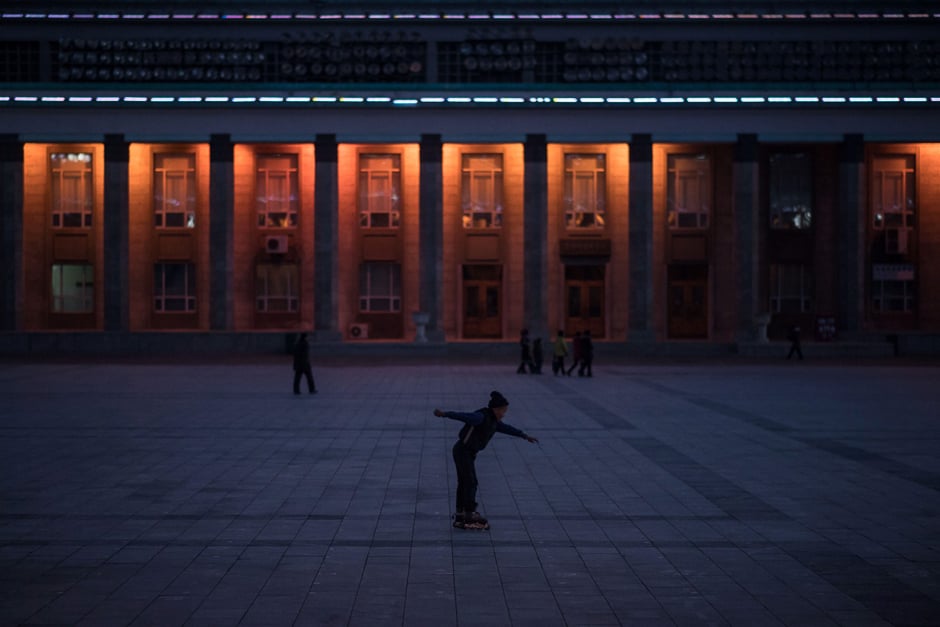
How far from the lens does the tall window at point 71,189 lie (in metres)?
52.1

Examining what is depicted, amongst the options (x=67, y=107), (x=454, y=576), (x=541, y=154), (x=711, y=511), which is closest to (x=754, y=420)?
(x=711, y=511)

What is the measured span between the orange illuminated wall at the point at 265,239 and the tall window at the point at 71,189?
7.29 meters

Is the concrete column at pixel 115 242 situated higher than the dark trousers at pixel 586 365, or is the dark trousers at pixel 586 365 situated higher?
the concrete column at pixel 115 242

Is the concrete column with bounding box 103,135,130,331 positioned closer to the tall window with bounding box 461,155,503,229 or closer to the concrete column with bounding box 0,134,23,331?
the concrete column with bounding box 0,134,23,331

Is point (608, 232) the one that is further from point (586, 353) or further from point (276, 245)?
point (586, 353)

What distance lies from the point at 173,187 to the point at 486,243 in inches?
612

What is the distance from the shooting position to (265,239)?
172 ft

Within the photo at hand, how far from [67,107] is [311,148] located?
11.4m

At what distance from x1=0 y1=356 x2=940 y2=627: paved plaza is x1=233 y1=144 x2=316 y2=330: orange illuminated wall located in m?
27.7

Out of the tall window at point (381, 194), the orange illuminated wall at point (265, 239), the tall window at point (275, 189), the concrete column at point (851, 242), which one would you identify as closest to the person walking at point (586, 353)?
the tall window at point (381, 194)

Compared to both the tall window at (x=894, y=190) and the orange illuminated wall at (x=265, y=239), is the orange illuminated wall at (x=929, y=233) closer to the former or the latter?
the tall window at (x=894, y=190)

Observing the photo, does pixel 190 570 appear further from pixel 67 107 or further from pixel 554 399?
pixel 67 107

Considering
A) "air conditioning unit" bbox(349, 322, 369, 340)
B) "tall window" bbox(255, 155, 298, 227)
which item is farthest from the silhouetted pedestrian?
"tall window" bbox(255, 155, 298, 227)

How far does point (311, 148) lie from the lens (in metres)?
52.4
